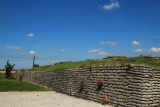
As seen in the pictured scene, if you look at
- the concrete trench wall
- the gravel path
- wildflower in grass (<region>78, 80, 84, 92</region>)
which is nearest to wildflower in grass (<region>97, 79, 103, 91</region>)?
the concrete trench wall

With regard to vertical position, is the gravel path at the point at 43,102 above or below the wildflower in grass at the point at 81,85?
below

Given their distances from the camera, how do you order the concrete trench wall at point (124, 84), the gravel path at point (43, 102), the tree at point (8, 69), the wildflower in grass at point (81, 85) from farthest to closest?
the tree at point (8, 69) → the wildflower in grass at point (81, 85) → the gravel path at point (43, 102) → the concrete trench wall at point (124, 84)

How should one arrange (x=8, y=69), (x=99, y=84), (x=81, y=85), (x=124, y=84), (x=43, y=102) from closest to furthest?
(x=124, y=84), (x=43, y=102), (x=99, y=84), (x=81, y=85), (x=8, y=69)

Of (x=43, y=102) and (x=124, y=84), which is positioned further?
(x=43, y=102)

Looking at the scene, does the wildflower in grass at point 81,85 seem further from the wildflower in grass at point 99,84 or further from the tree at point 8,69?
the tree at point 8,69

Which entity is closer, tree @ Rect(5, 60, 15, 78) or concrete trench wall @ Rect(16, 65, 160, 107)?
concrete trench wall @ Rect(16, 65, 160, 107)

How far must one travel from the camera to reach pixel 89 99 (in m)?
13.4

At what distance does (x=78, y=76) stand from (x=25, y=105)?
18.6 feet

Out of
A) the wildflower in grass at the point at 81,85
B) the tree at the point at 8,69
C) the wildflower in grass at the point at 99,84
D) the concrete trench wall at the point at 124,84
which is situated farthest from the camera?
the tree at the point at 8,69

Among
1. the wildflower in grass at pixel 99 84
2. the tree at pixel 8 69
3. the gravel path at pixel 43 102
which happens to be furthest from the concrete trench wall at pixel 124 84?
the tree at pixel 8 69

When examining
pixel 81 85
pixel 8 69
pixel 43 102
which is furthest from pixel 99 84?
pixel 8 69

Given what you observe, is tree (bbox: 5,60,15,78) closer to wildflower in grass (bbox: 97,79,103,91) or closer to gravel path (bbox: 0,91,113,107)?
gravel path (bbox: 0,91,113,107)

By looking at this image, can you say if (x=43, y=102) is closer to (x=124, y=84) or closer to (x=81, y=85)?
(x=81, y=85)

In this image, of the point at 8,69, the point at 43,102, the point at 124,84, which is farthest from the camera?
the point at 8,69
